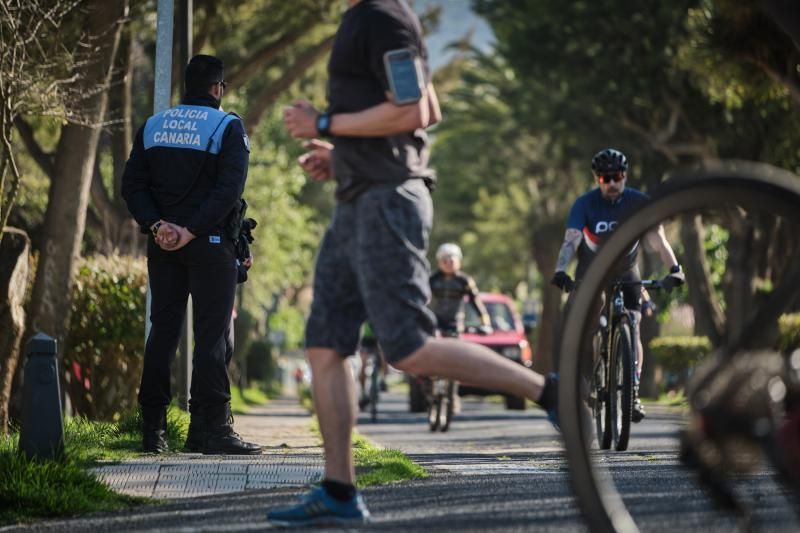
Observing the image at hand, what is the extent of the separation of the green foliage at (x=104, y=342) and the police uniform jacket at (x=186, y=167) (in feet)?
22.7

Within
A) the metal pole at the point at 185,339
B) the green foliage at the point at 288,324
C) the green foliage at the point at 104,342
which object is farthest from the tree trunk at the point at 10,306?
the green foliage at the point at 288,324

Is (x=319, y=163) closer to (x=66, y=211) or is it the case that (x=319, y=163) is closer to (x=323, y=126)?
(x=323, y=126)

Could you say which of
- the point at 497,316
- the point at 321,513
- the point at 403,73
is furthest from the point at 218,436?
the point at 497,316

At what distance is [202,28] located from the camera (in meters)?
22.8

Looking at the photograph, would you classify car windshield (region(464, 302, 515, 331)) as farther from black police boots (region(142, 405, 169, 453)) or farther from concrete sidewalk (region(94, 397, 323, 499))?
concrete sidewalk (region(94, 397, 323, 499))

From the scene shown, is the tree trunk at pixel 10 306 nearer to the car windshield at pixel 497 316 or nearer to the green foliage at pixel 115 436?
the green foliage at pixel 115 436

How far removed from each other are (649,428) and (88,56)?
5716mm

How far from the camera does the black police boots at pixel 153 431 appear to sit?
8195mm

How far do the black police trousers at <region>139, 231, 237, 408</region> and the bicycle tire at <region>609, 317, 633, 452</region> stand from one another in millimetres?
2217

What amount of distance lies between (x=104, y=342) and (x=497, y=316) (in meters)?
11.3

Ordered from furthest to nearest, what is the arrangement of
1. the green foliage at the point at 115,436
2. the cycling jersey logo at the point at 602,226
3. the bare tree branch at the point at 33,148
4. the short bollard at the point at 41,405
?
the bare tree branch at the point at 33,148, the cycling jersey logo at the point at 602,226, the green foliage at the point at 115,436, the short bollard at the point at 41,405

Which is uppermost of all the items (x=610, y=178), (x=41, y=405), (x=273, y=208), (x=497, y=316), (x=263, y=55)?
(x=273, y=208)

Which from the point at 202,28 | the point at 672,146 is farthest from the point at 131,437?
the point at 672,146

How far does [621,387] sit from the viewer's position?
8.97 m
